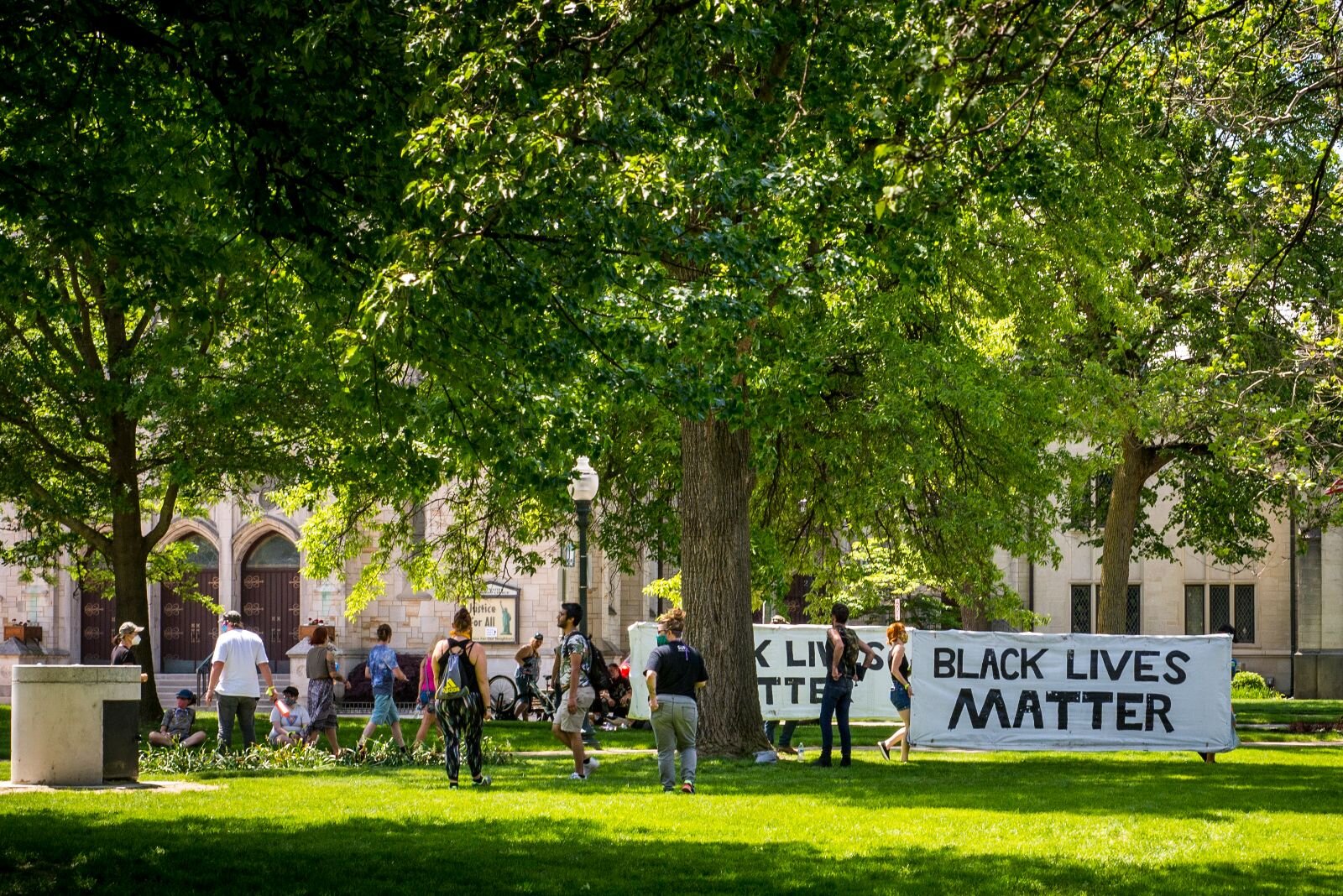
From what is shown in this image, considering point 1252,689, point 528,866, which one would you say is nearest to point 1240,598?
point 1252,689

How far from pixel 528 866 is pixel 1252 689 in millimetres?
38297

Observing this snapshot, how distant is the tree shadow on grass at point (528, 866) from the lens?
361 inches

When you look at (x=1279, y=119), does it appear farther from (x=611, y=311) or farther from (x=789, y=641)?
(x=789, y=641)

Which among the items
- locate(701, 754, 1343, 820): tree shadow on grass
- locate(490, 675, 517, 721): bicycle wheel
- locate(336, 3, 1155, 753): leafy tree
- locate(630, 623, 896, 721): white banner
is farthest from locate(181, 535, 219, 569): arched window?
locate(701, 754, 1343, 820): tree shadow on grass

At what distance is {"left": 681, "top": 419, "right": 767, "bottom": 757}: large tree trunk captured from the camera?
59.6 ft

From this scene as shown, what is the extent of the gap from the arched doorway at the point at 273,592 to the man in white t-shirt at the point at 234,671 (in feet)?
73.6

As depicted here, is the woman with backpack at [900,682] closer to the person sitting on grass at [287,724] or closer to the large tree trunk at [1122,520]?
the person sitting on grass at [287,724]

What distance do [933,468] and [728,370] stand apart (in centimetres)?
898

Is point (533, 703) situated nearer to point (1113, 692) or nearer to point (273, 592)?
point (1113, 692)

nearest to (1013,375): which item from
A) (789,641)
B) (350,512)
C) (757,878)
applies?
(789,641)

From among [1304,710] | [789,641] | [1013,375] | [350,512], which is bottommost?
[1304,710]

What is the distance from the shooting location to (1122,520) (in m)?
30.1

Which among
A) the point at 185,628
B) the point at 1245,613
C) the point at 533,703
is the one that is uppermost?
the point at 185,628

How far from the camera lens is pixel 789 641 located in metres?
22.1
